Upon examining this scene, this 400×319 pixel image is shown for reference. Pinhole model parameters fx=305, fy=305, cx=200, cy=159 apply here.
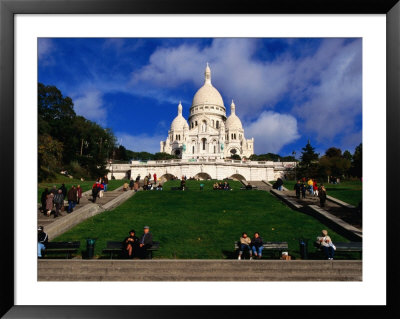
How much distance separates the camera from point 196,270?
254 inches

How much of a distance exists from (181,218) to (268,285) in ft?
17.8

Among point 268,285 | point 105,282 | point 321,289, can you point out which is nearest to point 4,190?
point 105,282

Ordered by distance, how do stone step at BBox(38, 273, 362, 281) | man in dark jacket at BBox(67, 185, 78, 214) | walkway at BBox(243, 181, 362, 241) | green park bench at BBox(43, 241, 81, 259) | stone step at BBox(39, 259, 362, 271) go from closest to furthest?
stone step at BBox(38, 273, 362, 281)
stone step at BBox(39, 259, 362, 271)
green park bench at BBox(43, 241, 81, 259)
walkway at BBox(243, 181, 362, 241)
man in dark jacket at BBox(67, 185, 78, 214)

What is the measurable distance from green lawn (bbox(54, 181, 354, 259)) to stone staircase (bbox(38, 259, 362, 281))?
1.07 meters

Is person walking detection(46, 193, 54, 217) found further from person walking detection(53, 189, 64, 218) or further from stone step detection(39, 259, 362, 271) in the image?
stone step detection(39, 259, 362, 271)

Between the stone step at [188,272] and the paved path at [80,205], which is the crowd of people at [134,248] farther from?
the paved path at [80,205]

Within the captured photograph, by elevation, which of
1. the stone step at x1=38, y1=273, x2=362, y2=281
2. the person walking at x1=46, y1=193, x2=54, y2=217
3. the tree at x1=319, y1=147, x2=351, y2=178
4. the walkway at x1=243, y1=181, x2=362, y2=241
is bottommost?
the stone step at x1=38, y1=273, x2=362, y2=281

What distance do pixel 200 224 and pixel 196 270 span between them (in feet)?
12.4

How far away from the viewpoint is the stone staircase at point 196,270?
6.36 meters

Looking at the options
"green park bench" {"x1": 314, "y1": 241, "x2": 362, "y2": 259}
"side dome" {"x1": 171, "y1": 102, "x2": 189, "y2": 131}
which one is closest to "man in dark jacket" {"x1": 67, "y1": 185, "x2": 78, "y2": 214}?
"green park bench" {"x1": 314, "y1": 241, "x2": 362, "y2": 259}

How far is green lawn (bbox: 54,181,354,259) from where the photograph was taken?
324 inches

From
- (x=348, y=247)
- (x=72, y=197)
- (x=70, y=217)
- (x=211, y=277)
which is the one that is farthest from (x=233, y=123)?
(x=211, y=277)

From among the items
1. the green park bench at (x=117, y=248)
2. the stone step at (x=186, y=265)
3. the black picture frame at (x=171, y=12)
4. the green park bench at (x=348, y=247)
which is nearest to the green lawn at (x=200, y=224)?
the green park bench at (x=117, y=248)

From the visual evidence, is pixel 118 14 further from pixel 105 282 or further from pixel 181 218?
pixel 181 218
